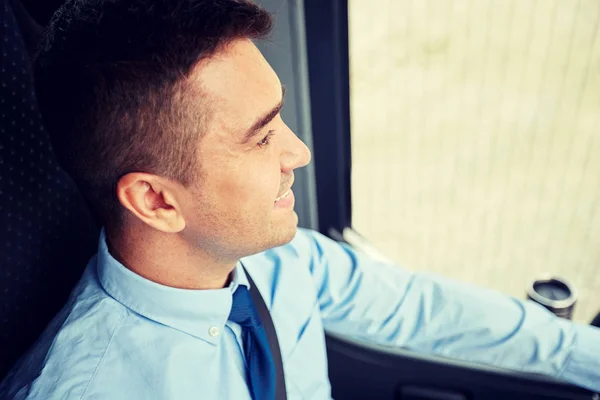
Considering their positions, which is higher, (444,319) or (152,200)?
(152,200)

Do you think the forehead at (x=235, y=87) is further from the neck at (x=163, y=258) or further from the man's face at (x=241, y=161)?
the neck at (x=163, y=258)

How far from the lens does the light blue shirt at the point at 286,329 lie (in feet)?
2.65

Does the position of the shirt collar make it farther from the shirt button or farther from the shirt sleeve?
the shirt sleeve

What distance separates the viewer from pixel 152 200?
86 centimetres

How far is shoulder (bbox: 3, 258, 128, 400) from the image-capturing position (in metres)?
0.77

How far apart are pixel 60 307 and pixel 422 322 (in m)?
0.69

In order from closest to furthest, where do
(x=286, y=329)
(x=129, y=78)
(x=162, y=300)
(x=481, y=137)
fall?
(x=129, y=78) → (x=162, y=300) → (x=286, y=329) → (x=481, y=137)

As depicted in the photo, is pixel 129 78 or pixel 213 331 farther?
pixel 213 331

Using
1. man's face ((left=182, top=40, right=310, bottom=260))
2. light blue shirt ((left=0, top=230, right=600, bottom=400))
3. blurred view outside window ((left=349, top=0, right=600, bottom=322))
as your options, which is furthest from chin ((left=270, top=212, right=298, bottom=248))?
blurred view outside window ((left=349, top=0, right=600, bottom=322))

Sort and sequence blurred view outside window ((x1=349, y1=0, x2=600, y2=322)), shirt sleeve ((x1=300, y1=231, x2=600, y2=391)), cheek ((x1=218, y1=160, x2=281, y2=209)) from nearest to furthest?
cheek ((x1=218, y1=160, x2=281, y2=209))
shirt sleeve ((x1=300, y1=231, x2=600, y2=391))
blurred view outside window ((x1=349, y1=0, x2=600, y2=322))

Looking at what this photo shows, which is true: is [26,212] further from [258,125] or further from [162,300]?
[258,125]

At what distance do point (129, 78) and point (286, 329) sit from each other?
551mm

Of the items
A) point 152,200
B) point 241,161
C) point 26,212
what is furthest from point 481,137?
point 26,212

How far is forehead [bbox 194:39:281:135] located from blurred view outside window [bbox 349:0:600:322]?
1.52 ft
